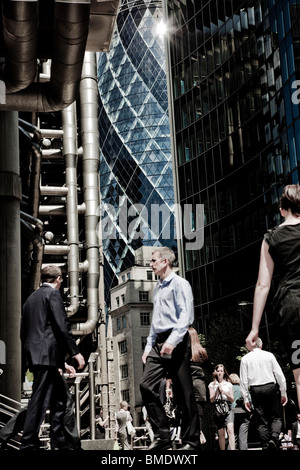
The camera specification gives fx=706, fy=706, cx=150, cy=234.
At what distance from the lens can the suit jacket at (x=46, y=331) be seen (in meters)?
6.96

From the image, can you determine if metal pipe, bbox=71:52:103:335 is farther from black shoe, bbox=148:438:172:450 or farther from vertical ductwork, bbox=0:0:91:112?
black shoe, bbox=148:438:172:450

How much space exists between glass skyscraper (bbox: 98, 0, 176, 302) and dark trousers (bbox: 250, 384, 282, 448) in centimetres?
11150

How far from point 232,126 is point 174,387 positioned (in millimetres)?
43840

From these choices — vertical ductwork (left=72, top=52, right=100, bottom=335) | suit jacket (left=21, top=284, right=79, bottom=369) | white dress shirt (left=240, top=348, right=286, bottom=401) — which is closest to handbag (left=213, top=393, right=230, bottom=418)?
white dress shirt (left=240, top=348, right=286, bottom=401)

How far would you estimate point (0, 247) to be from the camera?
62.4 ft

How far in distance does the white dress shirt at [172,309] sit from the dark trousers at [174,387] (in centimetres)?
12

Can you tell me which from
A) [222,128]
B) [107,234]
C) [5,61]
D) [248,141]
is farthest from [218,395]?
[107,234]

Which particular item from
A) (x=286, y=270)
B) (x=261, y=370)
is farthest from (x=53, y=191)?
(x=286, y=270)

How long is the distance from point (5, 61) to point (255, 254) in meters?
34.0

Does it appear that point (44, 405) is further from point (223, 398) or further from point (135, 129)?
point (135, 129)

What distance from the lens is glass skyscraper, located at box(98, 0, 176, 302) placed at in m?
122

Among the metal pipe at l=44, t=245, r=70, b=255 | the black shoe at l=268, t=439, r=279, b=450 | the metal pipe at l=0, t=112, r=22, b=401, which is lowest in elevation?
the black shoe at l=268, t=439, r=279, b=450

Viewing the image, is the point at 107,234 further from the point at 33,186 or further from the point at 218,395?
the point at 218,395

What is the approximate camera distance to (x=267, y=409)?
29.8 feet
